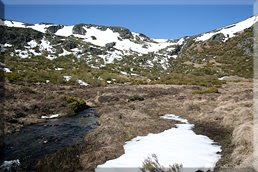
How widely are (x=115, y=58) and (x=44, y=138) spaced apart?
2823 inches

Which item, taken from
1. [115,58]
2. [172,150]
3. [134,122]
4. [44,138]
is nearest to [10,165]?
[44,138]

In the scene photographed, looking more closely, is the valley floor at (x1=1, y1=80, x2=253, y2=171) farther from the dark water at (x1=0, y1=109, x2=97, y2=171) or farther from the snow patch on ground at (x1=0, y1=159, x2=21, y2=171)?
the snow patch on ground at (x1=0, y1=159, x2=21, y2=171)

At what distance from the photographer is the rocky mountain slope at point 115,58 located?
51375 mm

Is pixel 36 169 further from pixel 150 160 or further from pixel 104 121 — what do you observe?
pixel 104 121

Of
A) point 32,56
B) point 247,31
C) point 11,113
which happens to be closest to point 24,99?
point 11,113

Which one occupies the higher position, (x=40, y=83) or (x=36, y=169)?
(x=40, y=83)

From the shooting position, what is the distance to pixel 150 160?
9.67 m

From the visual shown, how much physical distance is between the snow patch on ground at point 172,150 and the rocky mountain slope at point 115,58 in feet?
96.7

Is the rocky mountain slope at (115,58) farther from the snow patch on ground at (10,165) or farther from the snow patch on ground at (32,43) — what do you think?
the snow patch on ground at (10,165)

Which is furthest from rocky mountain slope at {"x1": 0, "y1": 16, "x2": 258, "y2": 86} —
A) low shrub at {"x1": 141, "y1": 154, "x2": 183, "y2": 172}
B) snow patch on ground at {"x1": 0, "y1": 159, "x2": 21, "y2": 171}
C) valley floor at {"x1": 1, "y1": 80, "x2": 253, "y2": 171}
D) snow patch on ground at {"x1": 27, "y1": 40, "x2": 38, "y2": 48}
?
low shrub at {"x1": 141, "y1": 154, "x2": 183, "y2": 172}

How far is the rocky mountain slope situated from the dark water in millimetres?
22125

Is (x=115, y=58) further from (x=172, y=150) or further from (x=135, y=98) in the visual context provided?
(x=172, y=150)

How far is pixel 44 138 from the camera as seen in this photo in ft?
47.8

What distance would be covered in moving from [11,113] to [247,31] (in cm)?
10433
